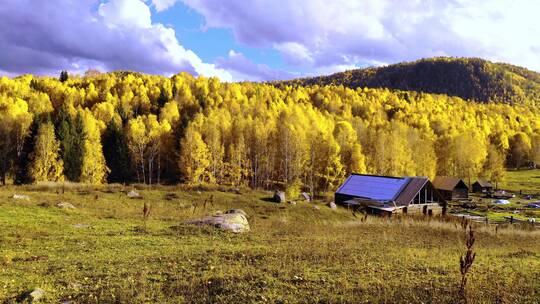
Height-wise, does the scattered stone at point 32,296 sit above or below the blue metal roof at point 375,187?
below

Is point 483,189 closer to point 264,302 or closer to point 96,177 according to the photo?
point 96,177

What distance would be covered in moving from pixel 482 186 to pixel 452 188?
65.9 feet

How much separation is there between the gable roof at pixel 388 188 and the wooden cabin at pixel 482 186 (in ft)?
183

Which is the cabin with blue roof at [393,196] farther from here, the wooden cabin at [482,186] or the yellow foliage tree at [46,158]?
the wooden cabin at [482,186]

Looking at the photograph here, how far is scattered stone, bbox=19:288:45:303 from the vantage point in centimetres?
1175

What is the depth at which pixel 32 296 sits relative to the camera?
1188 centimetres

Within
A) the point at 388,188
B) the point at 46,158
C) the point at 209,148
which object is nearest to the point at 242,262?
the point at 388,188

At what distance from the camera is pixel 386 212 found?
162ft

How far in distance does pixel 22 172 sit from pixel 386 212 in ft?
201

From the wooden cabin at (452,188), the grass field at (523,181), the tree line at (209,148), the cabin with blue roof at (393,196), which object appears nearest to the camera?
the cabin with blue roof at (393,196)

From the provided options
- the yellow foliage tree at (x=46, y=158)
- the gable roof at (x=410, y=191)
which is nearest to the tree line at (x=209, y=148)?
the yellow foliage tree at (x=46, y=158)

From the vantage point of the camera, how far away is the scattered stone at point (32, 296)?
11.8 metres

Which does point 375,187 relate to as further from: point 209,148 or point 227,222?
point 209,148

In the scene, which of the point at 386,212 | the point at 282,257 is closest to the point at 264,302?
the point at 282,257
